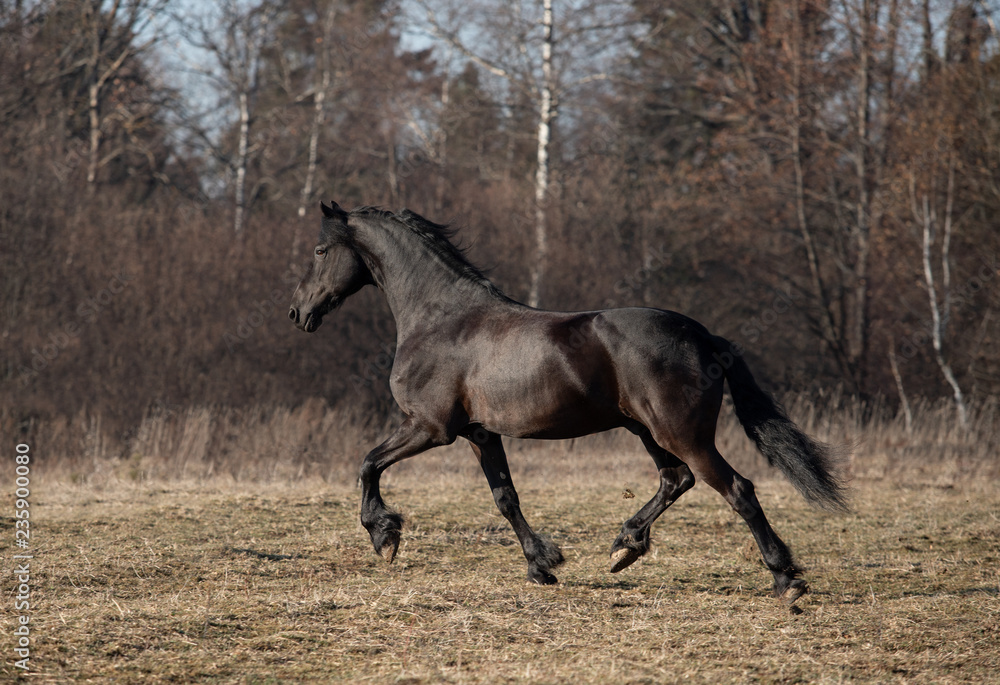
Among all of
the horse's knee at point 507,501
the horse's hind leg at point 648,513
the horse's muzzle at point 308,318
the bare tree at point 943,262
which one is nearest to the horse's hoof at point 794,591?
the horse's hind leg at point 648,513

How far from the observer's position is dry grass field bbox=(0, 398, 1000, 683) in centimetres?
380

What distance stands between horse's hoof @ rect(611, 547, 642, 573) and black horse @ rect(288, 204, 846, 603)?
14 millimetres

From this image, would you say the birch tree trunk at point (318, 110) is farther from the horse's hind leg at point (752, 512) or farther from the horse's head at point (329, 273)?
the horse's hind leg at point (752, 512)

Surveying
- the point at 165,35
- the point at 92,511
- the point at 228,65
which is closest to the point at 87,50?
the point at 165,35

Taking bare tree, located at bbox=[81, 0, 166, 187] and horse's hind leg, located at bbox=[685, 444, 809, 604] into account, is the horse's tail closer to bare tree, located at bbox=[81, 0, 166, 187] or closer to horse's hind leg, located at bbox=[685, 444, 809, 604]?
horse's hind leg, located at bbox=[685, 444, 809, 604]

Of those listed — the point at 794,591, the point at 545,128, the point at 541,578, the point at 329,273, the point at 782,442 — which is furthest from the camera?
the point at 545,128

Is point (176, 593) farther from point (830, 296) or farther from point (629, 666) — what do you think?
point (830, 296)

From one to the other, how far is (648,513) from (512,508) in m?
0.82

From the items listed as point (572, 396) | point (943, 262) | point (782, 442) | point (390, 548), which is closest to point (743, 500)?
point (782, 442)

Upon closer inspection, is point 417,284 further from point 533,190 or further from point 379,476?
point 533,190

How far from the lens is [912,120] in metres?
17.3

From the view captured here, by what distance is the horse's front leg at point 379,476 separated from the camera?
5.39m

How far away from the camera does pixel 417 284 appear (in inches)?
230

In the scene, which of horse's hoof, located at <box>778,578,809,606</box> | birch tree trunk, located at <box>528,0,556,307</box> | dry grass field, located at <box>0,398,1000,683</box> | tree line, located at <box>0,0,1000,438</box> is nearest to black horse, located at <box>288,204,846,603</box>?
horse's hoof, located at <box>778,578,809,606</box>
